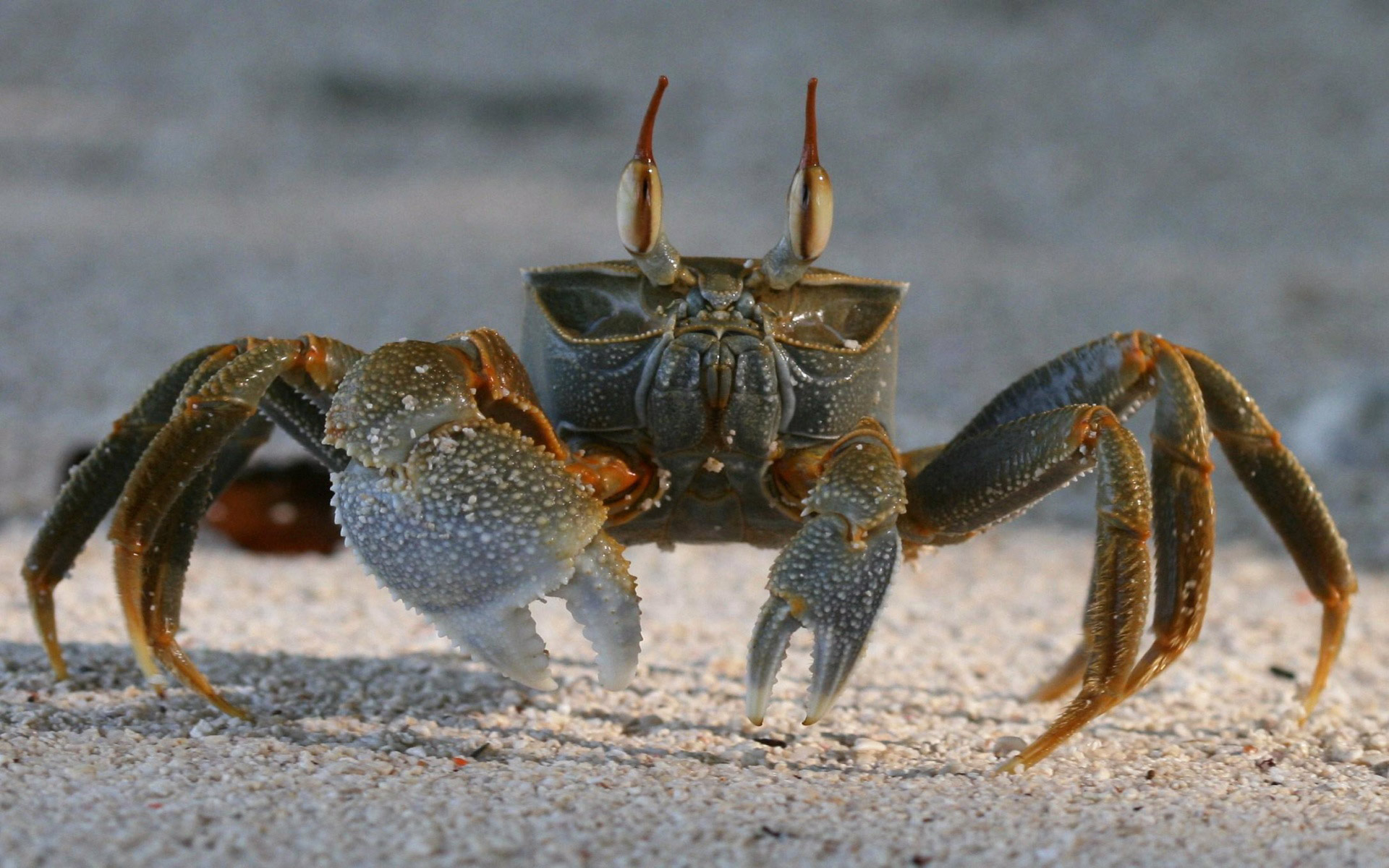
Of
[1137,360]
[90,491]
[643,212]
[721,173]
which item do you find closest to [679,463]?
[643,212]

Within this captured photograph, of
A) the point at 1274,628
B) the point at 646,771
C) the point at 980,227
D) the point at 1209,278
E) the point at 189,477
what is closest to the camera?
the point at 646,771

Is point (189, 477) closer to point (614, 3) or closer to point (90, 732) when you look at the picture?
point (90, 732)

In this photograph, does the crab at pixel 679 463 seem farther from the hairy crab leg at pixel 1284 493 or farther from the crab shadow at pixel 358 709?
the crab shadow at pixel 358 709

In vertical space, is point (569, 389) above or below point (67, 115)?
below

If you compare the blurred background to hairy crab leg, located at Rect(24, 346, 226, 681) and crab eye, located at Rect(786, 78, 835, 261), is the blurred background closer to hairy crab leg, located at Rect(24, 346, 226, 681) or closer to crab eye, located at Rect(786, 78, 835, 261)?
hairy crab leg, located at Rect(24, 346, 226, 681)

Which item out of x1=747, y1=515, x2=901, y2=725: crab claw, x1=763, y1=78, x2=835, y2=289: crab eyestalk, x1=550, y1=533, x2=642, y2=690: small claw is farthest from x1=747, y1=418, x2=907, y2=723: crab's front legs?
x1=763, y1=78, x2=835, y2=289: crab eyestalk

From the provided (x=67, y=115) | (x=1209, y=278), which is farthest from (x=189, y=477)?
(x=67, y=115)

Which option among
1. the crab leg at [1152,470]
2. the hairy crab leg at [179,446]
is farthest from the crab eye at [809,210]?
the hairy crab leg at [179,446]
